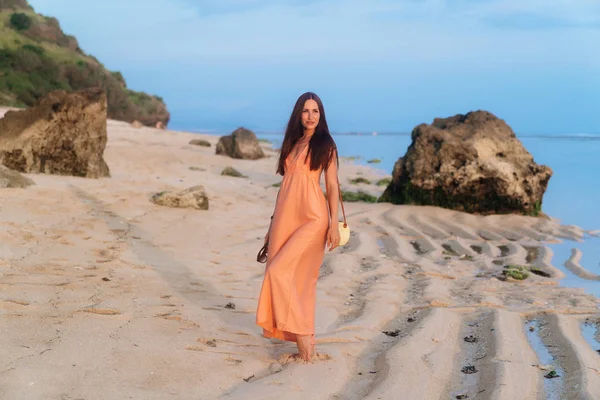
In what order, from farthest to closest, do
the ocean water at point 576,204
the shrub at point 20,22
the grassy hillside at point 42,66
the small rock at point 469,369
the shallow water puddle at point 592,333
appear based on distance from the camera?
1. the shrub at point 20,22
2. the grassy hillside at point 42,66
3. the ocean water at point 576,204
4. the shallow water puddle at point 592,333
5. the small rock at point 469,369

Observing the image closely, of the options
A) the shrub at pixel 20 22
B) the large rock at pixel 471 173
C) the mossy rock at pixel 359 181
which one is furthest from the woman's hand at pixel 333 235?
the shrub at pixel 20 22

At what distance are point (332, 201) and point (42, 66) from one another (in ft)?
106

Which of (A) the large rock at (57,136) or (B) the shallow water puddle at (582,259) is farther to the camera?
(A) the large rock at (57,136)

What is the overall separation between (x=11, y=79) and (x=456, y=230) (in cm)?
2656

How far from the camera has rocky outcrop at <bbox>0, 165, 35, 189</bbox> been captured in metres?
8.10

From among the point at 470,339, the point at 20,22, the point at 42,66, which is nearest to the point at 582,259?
the point at 470,339

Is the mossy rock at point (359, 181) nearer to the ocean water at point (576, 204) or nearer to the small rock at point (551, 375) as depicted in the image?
the ocean water at point (576, 204)

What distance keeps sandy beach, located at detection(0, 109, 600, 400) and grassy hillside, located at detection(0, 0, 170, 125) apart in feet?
70.2

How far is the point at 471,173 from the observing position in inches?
417

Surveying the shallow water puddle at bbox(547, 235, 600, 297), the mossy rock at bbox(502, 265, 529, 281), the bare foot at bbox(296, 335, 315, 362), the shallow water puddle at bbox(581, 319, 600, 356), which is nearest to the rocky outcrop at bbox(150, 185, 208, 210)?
the mossy rock at bbox(502, 265, 529, 281)

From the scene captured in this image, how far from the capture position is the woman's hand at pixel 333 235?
4.10 m

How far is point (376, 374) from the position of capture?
383 centimetres

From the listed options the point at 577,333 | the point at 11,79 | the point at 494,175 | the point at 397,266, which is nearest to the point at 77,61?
the point at 11,79

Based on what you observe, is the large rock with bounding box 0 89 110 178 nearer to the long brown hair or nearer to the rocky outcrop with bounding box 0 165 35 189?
the rocky outcrop with bounding box 0 165 35 189
